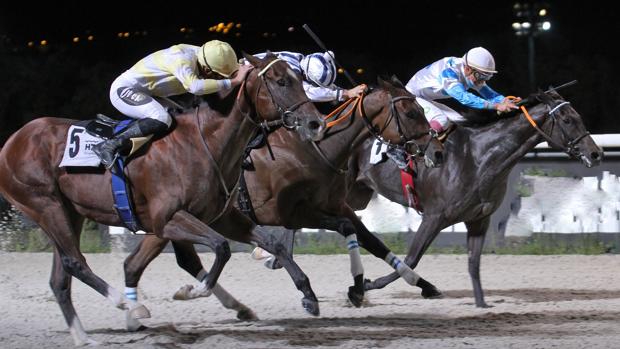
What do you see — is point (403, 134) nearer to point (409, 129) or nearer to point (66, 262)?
point (409, 129)

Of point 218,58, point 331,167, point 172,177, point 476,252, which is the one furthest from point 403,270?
point 218,58

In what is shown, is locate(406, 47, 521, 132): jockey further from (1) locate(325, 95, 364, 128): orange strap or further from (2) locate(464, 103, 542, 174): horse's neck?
(1) locate(325, 95, 364, 128): orange strap

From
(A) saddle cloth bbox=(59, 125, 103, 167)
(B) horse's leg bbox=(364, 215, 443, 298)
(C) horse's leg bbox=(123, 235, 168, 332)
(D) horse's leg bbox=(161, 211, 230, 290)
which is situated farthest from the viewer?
(B) horse's leg bbox=(364, 215, 443, 298)

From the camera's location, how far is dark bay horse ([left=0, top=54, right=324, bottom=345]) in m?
6.48

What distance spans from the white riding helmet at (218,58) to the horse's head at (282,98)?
0.38ft

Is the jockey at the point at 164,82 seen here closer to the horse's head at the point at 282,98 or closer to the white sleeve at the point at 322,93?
the horse's head at the point at 282,98

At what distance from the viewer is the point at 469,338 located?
6.55 m

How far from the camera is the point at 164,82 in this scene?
679cm

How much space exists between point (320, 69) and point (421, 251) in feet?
5.05

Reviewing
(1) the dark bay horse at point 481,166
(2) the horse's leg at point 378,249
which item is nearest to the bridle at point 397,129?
(2) the horse's leg at point 378,249

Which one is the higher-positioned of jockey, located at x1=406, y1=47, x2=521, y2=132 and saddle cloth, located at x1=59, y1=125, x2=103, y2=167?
jockey, located at x1=406, y1=47, x2=521, y2=132

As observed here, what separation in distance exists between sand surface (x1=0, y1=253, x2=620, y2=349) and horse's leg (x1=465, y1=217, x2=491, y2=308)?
142mm

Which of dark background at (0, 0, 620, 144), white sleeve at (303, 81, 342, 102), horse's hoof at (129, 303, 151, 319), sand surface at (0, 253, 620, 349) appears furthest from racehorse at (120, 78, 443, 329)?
dark background at (0, 0, 620, 144)

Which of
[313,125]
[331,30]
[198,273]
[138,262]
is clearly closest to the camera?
[313,125]
